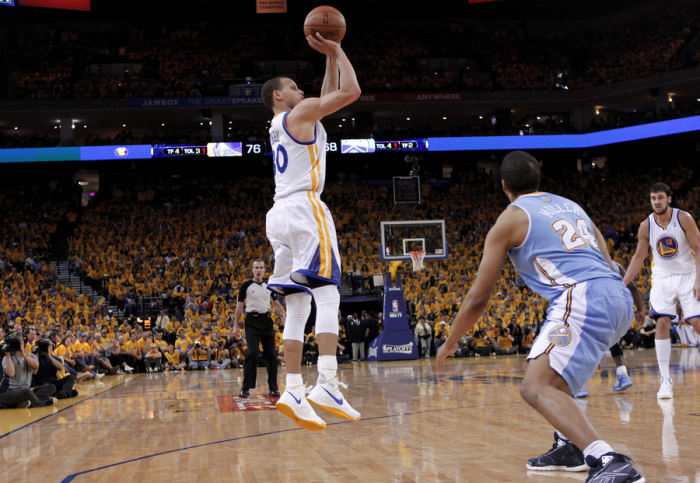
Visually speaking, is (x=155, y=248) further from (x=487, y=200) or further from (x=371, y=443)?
(x=371, y=443)

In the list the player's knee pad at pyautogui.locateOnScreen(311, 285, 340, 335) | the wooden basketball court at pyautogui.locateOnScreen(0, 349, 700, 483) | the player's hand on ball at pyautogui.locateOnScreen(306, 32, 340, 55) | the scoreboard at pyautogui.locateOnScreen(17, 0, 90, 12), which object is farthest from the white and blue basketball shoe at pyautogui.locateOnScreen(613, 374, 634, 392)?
the scoreboard at pyautogui.locateOnScreen(17, 0, 90, 12)

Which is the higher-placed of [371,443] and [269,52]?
[269,52]

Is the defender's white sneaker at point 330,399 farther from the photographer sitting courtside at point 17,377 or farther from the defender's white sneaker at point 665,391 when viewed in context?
the photographer sitting courtside at point 17,377

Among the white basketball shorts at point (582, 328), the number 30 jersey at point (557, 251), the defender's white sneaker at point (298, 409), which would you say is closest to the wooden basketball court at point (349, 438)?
the defender's white sneaker at point (298, 409)

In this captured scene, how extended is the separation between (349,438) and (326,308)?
1.54 metres

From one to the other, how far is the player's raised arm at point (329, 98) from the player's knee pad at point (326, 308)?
114 cm

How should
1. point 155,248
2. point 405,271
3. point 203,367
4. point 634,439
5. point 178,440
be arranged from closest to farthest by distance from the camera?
point 634,439
point 178,440
point 203,367
point 405,271
point 155,248

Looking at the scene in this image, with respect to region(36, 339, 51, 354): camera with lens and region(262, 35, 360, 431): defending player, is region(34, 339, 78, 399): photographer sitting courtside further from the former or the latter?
region(262, 35, 360, 431): defending player

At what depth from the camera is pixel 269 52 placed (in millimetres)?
32188

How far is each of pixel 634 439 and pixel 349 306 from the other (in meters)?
17.8

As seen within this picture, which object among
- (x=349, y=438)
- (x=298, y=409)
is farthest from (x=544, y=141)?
(x=298, y=409)

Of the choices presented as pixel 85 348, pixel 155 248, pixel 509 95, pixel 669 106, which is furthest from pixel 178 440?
pixel 669 106

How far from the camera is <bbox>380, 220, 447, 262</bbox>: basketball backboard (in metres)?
18.0

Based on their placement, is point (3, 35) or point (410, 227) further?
point (3, 35)
